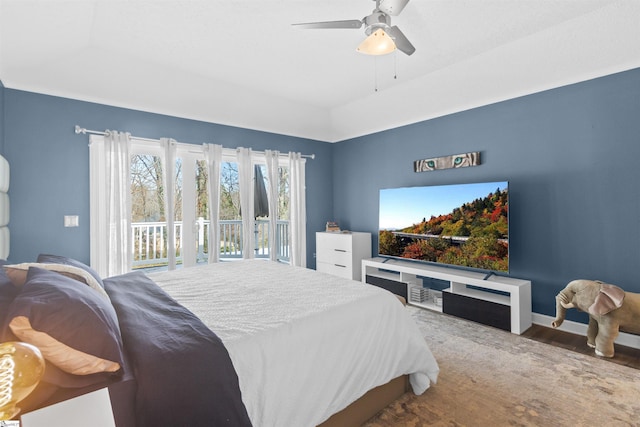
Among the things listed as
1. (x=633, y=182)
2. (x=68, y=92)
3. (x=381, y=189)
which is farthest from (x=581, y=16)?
(x=68, y=92)

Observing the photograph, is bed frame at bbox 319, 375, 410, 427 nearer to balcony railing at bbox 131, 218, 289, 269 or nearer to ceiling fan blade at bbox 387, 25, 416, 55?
ceiling fan blade at bbox 387, 25, 416, 55

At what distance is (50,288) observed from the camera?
3.97 ft

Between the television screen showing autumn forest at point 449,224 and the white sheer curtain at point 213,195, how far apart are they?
230 centimetres

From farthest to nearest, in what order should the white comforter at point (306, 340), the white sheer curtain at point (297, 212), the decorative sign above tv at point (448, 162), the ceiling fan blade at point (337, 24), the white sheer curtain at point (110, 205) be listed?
the white sheer curtain at point (297, 212)
the decorative sign above tv at point (448, 162)
the white sheer curtain at point (110, 205)
the ceiling fan blade at point (337, 24)
the white comforter at point (306, 340)

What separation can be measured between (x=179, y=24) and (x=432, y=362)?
3218 mm

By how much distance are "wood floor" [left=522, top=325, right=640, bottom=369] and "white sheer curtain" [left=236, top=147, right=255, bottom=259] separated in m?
3.39

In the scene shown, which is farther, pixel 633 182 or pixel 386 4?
pixel 633 182

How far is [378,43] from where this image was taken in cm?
218

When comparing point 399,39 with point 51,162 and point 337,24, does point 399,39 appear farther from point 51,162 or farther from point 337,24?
point 51,162

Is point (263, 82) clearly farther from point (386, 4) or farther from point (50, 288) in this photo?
point (50, 288)

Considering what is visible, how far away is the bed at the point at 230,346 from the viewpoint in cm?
109

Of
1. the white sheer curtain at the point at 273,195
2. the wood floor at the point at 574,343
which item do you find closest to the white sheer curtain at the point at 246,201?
the white sheer curtain at the point at 273,195

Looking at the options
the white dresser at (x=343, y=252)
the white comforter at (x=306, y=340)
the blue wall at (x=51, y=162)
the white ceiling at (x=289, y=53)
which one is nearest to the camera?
the white comforter at (x=306, y=340)

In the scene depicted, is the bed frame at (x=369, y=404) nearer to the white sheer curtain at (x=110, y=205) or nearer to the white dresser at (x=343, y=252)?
the white dresser at (x=343, y=252)
